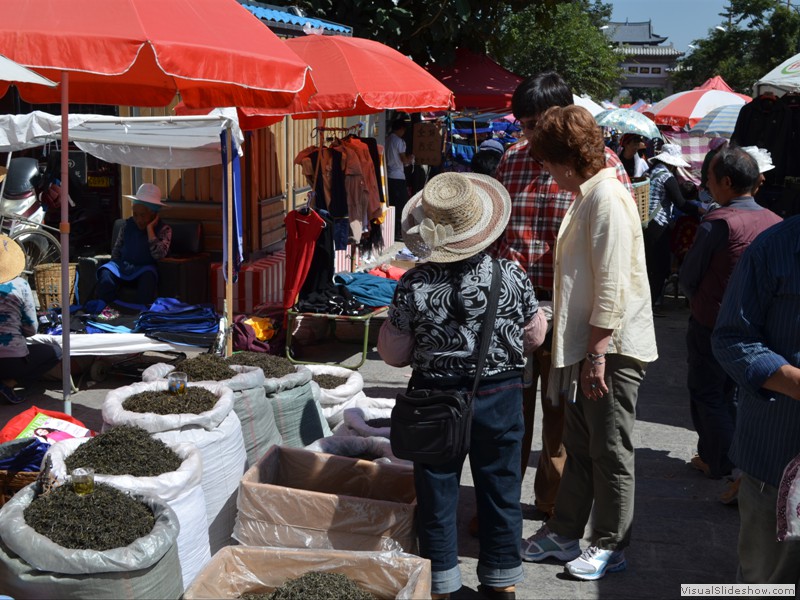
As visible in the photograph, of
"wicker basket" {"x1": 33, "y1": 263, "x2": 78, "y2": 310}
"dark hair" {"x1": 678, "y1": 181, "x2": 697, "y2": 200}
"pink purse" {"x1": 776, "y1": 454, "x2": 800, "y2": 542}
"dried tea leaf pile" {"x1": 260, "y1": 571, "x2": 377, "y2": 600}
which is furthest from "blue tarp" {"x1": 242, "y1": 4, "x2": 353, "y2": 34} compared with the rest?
"pink purse" {"x1": 776, "y1": 454, "x2": 800, "y2": 542}

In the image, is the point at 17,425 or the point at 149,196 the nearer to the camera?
the point at 17,425

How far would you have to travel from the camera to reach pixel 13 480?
3.84m

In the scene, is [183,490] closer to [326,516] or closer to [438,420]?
[326,516]

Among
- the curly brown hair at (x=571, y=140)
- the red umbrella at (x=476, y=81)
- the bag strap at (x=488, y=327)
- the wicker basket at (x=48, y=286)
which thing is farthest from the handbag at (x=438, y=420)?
the red umbrella at (x=476, y=81)

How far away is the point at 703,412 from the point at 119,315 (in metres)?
4.53

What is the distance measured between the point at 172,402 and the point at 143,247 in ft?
13.0

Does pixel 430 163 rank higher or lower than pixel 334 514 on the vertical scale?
higher

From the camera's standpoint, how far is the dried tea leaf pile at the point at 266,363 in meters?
4.85

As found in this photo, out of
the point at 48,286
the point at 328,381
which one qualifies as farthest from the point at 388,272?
the point at 328,381

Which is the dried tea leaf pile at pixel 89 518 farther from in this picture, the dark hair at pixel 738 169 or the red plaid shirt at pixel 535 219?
the dark hair at pixel 738 169

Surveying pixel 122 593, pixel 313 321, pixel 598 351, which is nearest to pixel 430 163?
pixel 313 321

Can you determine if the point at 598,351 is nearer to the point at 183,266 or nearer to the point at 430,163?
the point at 183,266

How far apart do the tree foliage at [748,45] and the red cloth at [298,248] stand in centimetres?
2731

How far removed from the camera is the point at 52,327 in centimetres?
698
